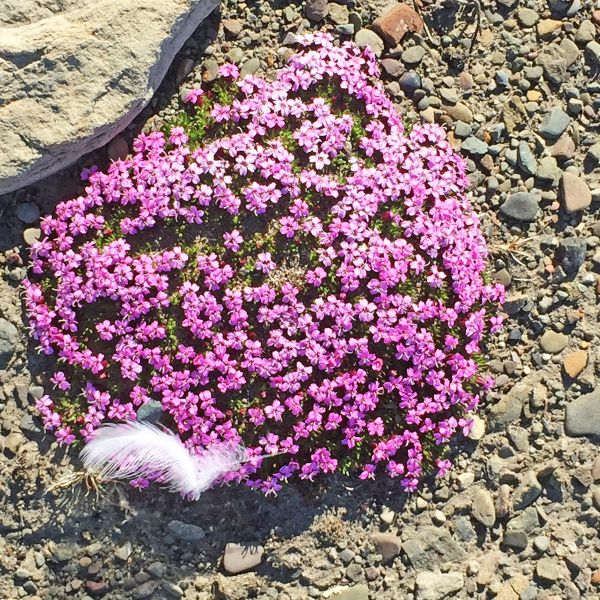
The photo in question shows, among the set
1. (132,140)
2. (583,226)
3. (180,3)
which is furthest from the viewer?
(583,226)

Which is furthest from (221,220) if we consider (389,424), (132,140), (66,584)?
(66,584)

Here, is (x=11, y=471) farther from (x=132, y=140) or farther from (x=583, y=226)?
(x=583, y=226)

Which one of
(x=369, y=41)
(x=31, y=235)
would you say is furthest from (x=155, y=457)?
(x=369, y=41)

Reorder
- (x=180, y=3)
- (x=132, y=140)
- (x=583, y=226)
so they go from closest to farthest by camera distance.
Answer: (x=180, y=3) → (x=132, y=140) → (x=583, y=226)

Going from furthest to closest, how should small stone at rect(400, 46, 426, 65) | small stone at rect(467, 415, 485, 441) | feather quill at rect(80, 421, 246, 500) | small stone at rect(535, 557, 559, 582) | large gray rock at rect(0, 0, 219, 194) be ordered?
small stone at rect(400, 46, 426, 65)
small stone at rect(467, 415, 485, 441)
small stone at rect(535, 557, 559, 582)
feather quill at rect(80, 421, 246, 500)
large gray rock at rect(0, 0, 219, 194)

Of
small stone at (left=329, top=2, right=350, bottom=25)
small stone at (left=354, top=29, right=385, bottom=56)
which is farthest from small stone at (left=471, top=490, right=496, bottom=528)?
Result: small stone at (left=329, top=2, right=350, bottom=25)

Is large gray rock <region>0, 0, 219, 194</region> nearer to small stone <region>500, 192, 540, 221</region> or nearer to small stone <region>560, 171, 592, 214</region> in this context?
small stone <region>500, 192, 540, 221</region>
